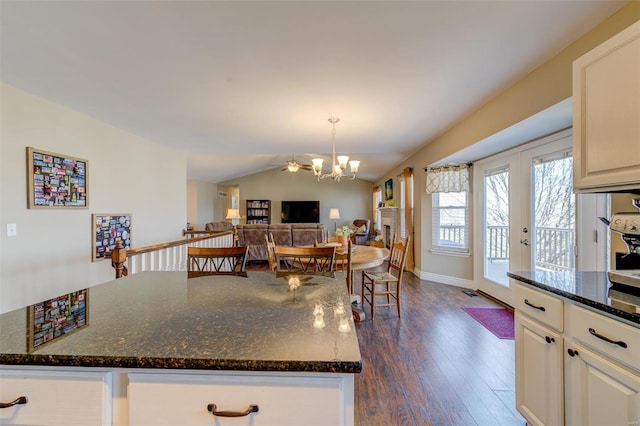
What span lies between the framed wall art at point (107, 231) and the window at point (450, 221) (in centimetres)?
469

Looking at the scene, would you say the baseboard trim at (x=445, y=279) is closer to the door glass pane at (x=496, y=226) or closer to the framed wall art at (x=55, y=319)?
the door glass pane at (x=496, y=226)

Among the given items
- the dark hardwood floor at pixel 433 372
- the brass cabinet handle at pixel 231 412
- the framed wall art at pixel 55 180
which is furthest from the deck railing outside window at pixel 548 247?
the framed wall art at pixel 55 180

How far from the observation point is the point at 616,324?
99 cm

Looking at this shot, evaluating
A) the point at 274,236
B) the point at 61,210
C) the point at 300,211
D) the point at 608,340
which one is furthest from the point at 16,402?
the point at 300,211

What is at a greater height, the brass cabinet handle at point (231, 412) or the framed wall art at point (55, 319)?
the framed wall art at point (55, 319)

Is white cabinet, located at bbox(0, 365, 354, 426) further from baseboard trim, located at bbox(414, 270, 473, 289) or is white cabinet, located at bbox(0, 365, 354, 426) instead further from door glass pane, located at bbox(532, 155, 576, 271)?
baseboard trim, located at bbox(414, 270, 473, 289)

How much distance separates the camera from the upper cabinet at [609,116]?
113 cm

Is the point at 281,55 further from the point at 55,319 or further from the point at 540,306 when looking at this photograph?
the point at 540,306

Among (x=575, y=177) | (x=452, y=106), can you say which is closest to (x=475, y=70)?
(x=452, y=106)

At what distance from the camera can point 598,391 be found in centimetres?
105

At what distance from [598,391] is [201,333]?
1.52 metres

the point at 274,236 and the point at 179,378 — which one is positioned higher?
the point at 179,378

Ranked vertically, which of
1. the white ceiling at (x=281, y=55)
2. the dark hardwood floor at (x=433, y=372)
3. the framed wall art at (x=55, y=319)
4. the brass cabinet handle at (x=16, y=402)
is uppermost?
the white ceiling at (x=281, y=55)

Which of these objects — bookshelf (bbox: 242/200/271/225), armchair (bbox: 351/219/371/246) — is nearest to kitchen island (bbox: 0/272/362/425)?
armchair (bbox: 351/219/371/246)
